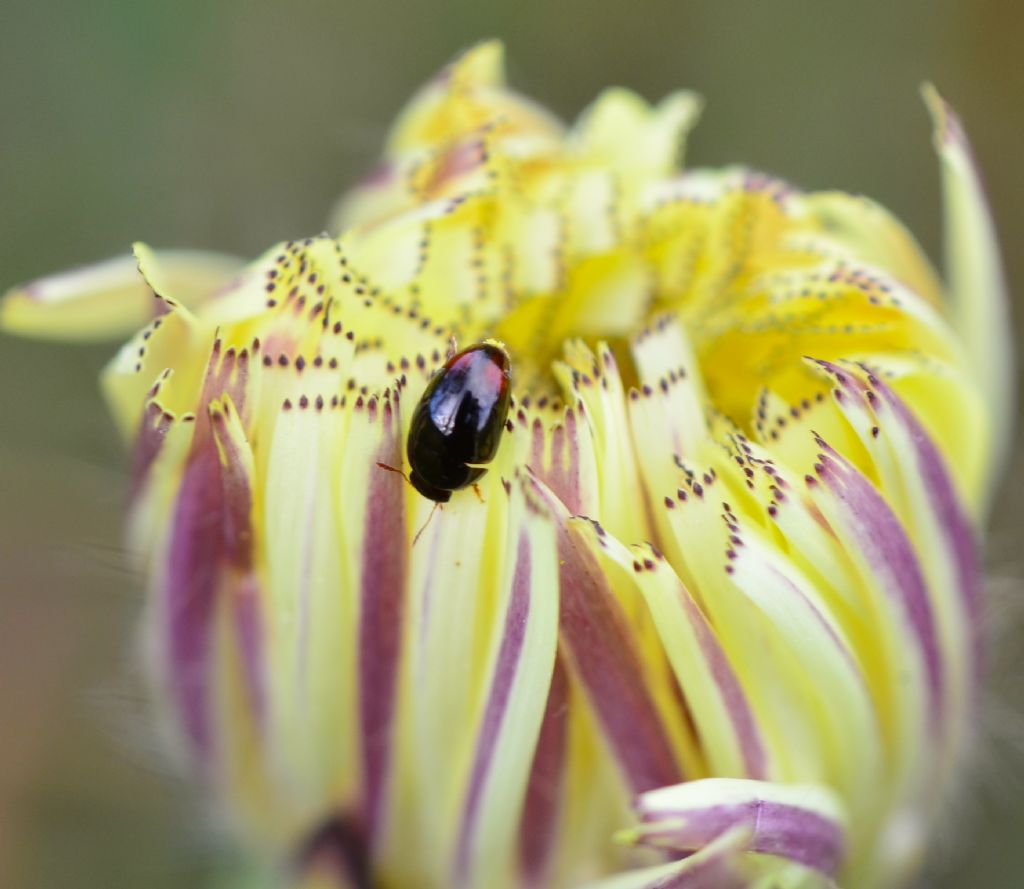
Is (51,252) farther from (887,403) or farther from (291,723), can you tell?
(887,403)

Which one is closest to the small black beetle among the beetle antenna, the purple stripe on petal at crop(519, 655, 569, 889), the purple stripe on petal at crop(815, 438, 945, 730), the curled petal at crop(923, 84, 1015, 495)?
the beetle antenna

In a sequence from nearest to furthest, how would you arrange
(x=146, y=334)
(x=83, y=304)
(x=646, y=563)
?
1. (x=646, y=563)
2. (x=146, y=334)
3. (x=83, y=304)

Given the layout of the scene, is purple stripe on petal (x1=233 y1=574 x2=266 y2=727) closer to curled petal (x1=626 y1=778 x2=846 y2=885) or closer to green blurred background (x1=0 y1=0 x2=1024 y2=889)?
green blurred background (x1=0 y1=0 x2=1024 y2=889)

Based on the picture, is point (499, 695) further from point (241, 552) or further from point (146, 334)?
point (146, 334)

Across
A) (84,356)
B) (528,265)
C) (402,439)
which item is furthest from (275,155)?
(402,439)

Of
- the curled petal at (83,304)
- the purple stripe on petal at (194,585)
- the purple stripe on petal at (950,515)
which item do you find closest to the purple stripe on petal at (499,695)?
the purple stripe on petal at (194,585)

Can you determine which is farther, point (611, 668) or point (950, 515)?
point (950, 515)

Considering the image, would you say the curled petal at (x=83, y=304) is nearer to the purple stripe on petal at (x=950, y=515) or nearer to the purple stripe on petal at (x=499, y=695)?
the purple stripe on petal at (x=499, y=695)

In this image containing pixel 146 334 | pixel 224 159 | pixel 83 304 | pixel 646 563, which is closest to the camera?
pixel 646 563

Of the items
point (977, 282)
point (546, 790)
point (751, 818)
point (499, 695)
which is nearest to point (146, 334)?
point (499, 695)
